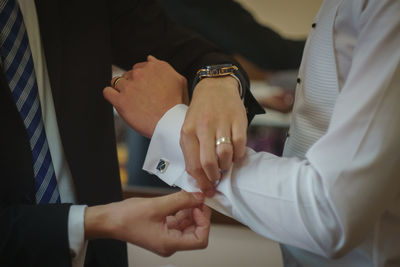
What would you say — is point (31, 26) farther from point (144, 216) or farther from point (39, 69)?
point (144, 216)

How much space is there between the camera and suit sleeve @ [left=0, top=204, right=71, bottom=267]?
1.81 ft

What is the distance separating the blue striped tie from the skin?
159mm

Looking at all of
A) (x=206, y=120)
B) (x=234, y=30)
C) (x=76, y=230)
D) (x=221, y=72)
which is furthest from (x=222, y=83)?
(x=234, y=30)

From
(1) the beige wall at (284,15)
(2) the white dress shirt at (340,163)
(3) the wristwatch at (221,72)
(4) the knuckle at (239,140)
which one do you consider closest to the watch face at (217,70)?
(3) the wristwatch at (221,72)

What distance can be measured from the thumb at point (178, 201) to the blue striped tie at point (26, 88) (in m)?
0.29

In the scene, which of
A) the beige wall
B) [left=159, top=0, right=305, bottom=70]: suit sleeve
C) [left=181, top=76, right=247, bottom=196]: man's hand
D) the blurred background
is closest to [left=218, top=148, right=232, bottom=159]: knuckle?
[left=181, top=76, right=247, bottom=196]: man's hand

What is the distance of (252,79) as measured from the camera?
2199 mm

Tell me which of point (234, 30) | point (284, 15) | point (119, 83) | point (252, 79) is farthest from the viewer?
point (284, 15)

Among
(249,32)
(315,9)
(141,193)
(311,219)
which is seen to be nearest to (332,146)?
(311,219)

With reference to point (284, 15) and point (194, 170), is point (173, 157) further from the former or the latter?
point (284, 15)

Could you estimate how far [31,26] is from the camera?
2.45ft

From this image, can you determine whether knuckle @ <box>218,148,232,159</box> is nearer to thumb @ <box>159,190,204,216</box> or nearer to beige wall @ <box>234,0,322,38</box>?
thumb @ <box>159,190,204,216</box>

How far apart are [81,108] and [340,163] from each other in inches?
22.8

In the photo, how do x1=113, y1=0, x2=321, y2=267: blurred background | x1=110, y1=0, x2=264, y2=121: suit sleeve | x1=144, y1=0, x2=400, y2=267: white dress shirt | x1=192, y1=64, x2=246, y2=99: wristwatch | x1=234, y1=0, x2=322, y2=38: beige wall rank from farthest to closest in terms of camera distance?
x1=234, y1=0, x2=322, y2=38: beige wall → x1=113, y1=0, x2=321, y2=267: blurred background → x1=110, y1=0, x2=264, y2=121: suit sleeve → x1=192, y1=64, x2=246, y2=99: wristwatch → x1=144, y1=0, x2=400, y2=267: white dress shirt
